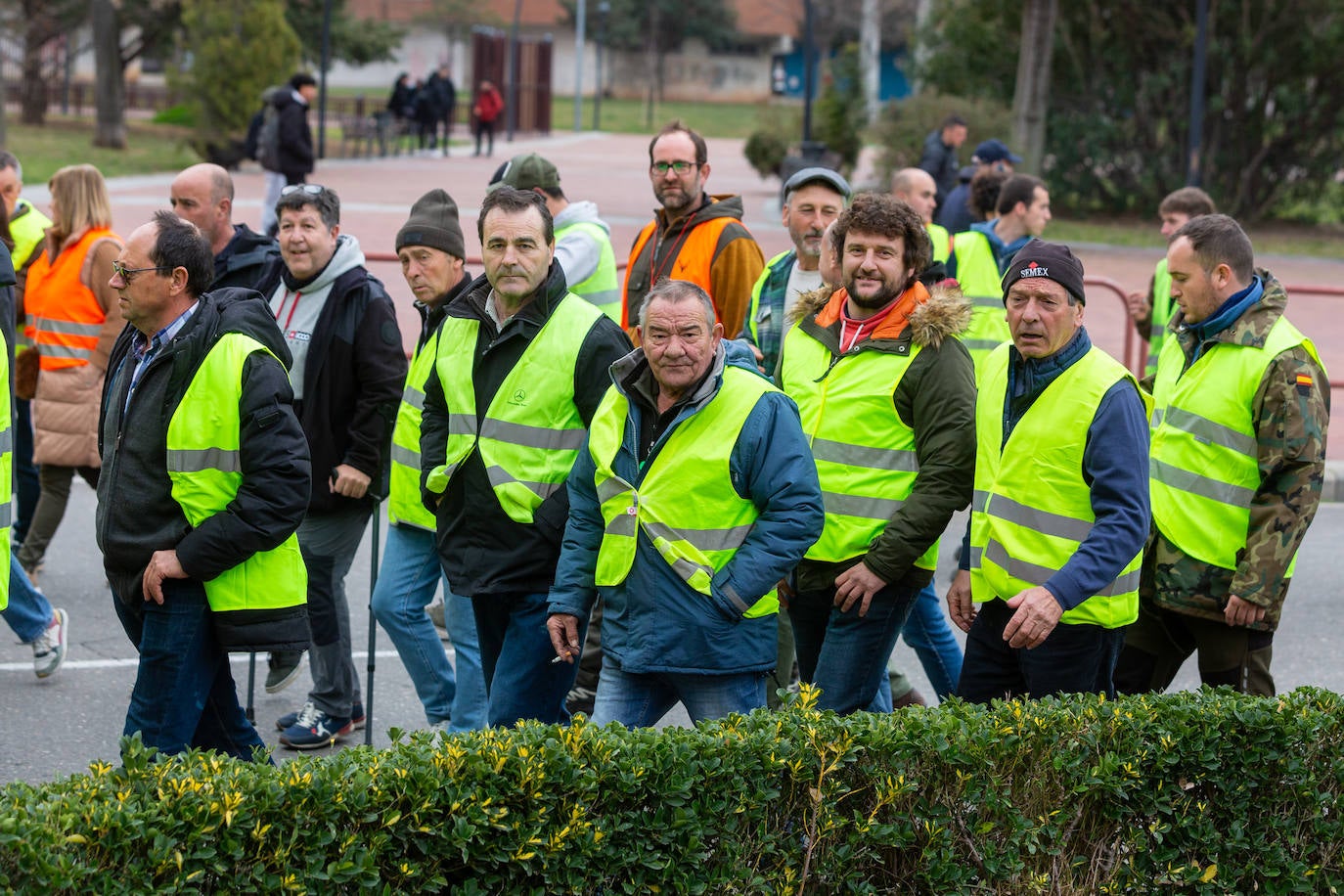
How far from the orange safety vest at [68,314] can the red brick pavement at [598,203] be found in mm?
5645

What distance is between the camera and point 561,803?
3.74 m

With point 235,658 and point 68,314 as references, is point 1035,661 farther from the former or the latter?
point 68,314

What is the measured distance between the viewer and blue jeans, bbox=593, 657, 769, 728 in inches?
175

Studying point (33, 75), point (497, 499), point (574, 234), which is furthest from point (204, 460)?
point (33, 75)

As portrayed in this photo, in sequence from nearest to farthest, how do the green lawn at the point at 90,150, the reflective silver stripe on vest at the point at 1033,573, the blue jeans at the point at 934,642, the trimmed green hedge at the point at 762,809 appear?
the trimmed green hedge at the point at 762,809 < the reflective silver stripe on vest at the point at 1033,573 < the blue jeans at the point at 934,642 < the green lawn at the point at 90,150

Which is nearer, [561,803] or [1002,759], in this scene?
[561,803]

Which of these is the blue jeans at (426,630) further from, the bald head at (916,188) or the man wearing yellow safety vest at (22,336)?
the bald head at (916,188)

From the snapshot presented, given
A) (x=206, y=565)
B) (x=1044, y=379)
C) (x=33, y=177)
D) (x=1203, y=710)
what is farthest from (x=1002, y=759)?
(x=33, y=177)

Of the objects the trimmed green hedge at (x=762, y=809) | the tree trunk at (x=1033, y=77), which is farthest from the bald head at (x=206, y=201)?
the tree trunk at (x=1033, y=77)

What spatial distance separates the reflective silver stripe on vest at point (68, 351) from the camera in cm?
756

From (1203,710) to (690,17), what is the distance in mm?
73835

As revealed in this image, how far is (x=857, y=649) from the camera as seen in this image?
4852 mm

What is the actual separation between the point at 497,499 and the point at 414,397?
2.57 ft

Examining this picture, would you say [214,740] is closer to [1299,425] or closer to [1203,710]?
[1203,710]
